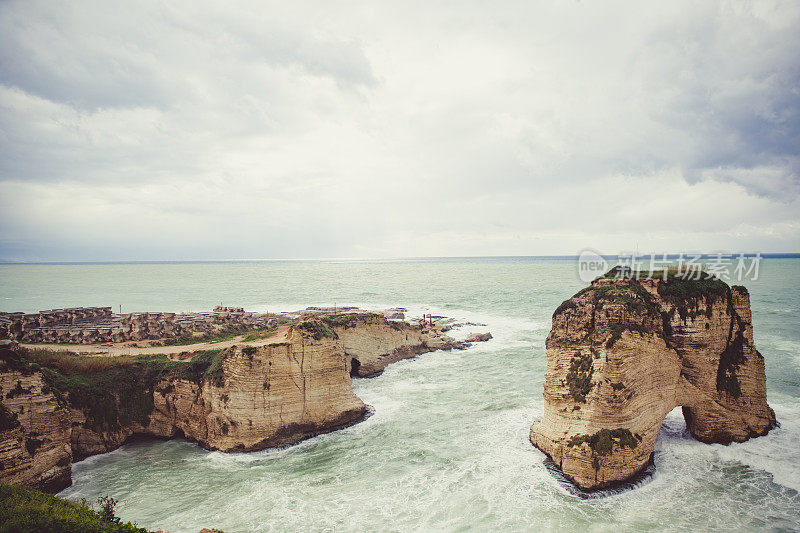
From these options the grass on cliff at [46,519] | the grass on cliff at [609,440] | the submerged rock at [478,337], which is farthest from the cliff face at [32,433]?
the submerged rock at [478,337]

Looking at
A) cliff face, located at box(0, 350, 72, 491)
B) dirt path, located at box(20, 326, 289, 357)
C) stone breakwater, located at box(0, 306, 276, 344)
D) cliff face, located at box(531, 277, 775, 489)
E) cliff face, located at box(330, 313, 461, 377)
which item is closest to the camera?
cliff face, located at box(0, 350, 72, 491)

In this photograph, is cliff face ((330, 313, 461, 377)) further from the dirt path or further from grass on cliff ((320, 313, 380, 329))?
the dirt path

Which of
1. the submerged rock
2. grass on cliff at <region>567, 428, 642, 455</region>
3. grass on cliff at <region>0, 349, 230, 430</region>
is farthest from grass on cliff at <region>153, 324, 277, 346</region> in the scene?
the submerged rock

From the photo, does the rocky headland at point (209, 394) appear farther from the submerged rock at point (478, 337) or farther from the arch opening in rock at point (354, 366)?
the submerged rock at point (478, 337)

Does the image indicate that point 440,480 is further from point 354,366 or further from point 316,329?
point 354,366

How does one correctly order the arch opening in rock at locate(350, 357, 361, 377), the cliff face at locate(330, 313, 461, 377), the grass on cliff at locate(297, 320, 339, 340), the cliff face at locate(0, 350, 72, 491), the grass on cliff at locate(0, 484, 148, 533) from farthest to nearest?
Answer: the arch opening in rock at locate(350, 357, 361, 377)
the cliff face at locate(330, 313, 461, 377)
the grass on cliff at locate(297, 320, 339, 340)
the cliff face at locate(0, 350, 72, 491)
the grass on cliff at locate(0, 484, 148, 533)

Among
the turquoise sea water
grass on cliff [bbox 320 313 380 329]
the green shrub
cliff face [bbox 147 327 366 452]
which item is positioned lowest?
the turquoise sea water
